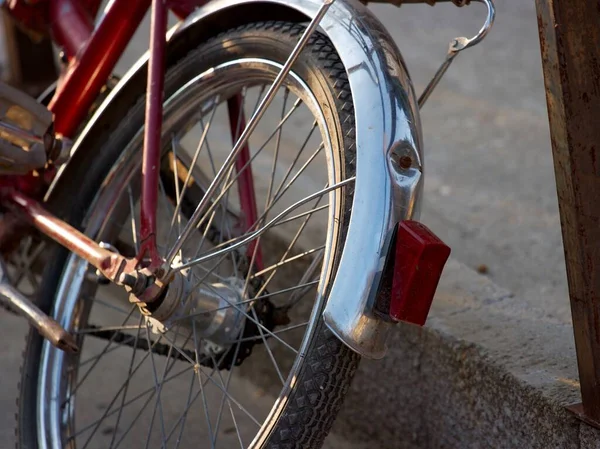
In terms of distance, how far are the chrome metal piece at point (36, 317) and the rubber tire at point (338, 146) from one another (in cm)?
14

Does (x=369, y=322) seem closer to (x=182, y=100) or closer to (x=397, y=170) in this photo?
(x=397, y=170)

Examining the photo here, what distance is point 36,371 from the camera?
1.89 meters

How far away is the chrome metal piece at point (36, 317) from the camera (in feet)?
5.55

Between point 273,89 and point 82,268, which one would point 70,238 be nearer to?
point 82,268

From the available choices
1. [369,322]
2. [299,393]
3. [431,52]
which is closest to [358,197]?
[369,322]

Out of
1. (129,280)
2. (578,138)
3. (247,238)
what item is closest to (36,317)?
(129,280)

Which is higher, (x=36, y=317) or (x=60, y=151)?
(x=60, y=151)

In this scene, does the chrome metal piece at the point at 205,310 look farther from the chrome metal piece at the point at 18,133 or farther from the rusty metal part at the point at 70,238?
the chrome metal piece at the point at 18,133

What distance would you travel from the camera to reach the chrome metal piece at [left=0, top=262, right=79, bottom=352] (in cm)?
169

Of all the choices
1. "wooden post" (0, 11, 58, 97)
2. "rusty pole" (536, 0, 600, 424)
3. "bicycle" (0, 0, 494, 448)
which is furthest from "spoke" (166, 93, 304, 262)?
"wooden post" (0, 11, 58, 97)

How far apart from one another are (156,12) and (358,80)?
1.69 ft

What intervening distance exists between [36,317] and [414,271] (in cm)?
80

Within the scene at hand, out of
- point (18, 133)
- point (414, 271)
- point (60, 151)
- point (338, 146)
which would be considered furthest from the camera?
point (60, 151)

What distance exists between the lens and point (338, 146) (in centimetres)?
142
